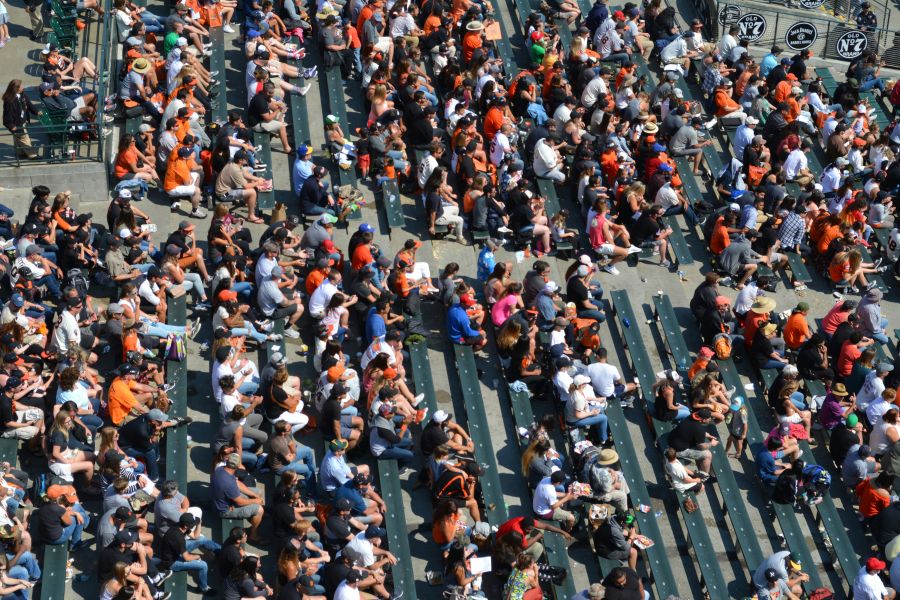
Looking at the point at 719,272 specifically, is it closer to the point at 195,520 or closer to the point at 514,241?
the point at 514,241

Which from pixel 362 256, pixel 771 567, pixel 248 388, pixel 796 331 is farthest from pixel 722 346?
pixel 248 388

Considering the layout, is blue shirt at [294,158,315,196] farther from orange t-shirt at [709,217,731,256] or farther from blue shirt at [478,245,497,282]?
orange t-shirt at [709,217,731,256]

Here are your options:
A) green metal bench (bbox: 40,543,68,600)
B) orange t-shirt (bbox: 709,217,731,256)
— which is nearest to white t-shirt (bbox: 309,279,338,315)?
green metal bench (bbox: 40,543,68,600)

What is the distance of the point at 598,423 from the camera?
894 inches

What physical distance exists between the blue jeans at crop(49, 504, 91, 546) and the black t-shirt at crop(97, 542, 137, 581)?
2.99 ft

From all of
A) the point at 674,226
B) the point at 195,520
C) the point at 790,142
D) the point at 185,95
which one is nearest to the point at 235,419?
the point at 195,520

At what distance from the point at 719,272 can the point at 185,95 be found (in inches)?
410

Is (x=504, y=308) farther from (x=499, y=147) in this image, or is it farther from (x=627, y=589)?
(x=627, y=589)

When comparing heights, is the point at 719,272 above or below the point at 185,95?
below

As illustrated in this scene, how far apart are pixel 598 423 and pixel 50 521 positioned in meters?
8.33

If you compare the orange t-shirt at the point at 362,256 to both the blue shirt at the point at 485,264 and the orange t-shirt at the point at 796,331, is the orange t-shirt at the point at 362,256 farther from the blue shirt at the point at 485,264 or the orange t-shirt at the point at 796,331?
the orange t-shirt at the point at 796,331

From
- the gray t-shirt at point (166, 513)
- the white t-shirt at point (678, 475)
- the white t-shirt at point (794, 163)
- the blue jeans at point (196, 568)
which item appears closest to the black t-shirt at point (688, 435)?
the white t-shirt at point (678, 475)

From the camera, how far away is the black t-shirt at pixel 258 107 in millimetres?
27156

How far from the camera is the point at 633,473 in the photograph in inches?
883
